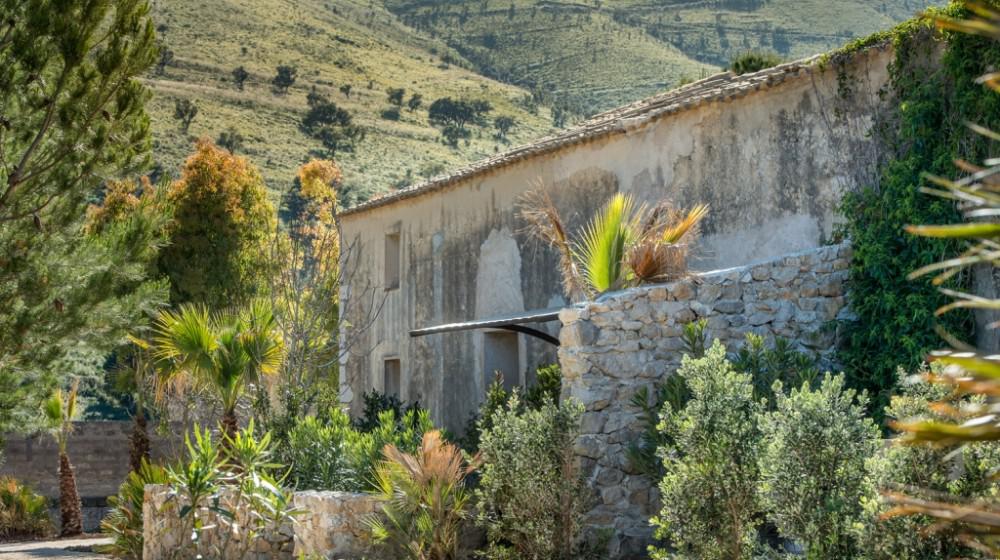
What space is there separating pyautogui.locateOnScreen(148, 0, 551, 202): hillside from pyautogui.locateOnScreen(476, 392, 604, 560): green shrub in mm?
38812

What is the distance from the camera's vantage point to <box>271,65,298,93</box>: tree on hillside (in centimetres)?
6400

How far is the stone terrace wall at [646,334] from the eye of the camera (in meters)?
10.3

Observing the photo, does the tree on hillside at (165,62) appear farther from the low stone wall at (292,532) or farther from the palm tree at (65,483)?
the low stone wall at (292,532)

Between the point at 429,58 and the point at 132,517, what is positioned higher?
the point at 429,58

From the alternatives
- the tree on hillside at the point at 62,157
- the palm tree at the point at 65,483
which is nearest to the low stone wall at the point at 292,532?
the tree on hillside at the point at 62,157

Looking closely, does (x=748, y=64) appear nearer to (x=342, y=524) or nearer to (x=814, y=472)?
(x=342, y=524)

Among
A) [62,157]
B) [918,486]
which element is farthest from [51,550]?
[918,486]

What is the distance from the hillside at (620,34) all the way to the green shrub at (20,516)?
186 ft

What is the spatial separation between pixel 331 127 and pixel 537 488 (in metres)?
52.5

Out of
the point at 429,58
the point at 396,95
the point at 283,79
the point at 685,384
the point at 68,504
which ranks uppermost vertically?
the point at 429,58

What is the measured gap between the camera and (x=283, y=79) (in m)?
64.3

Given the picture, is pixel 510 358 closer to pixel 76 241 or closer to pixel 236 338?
pixel 236 338

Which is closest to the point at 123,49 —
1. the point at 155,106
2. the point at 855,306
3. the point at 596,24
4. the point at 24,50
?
the point at 24,50

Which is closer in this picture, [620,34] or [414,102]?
[414,102]
